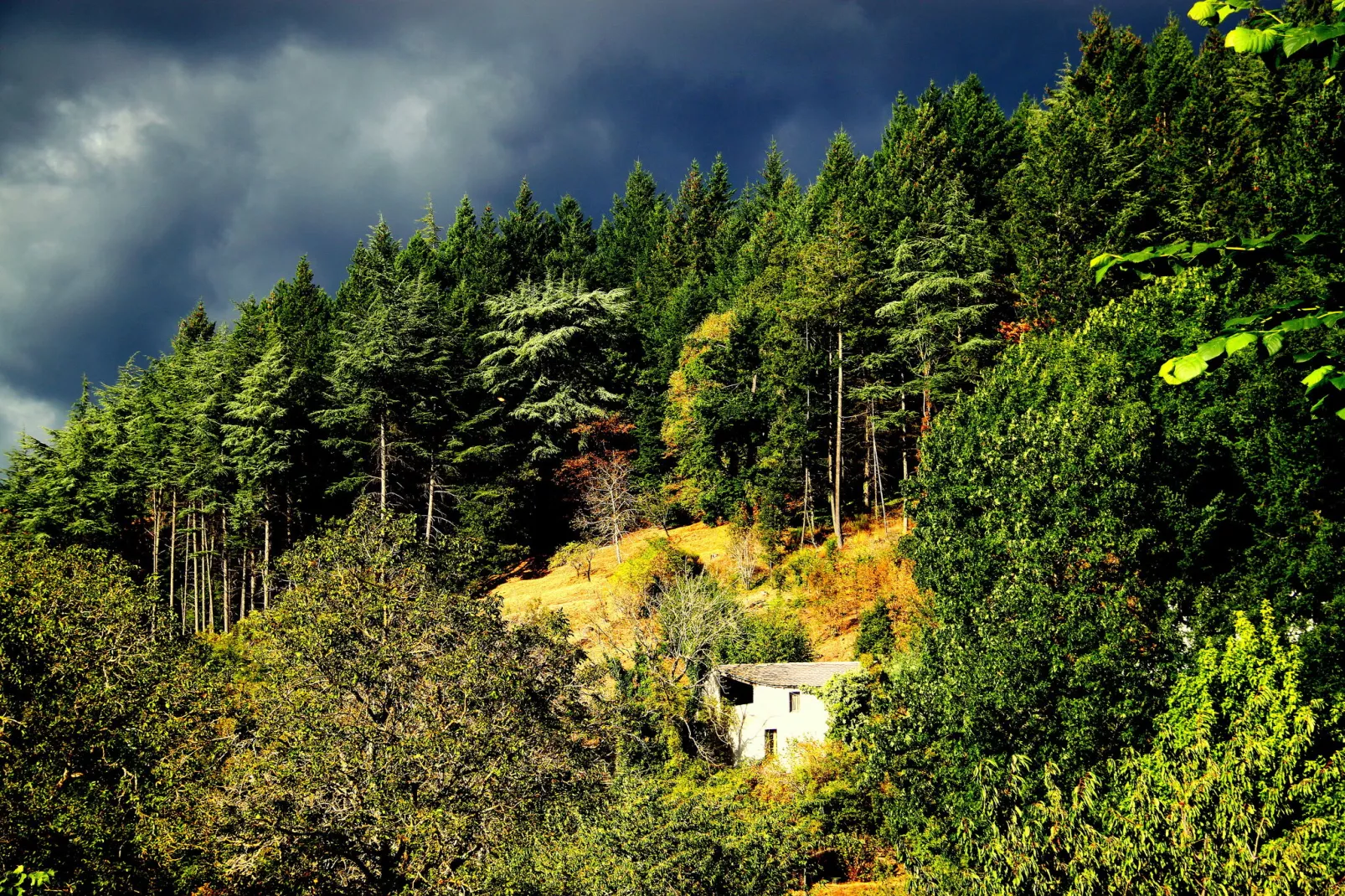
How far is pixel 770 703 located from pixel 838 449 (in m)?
15.6

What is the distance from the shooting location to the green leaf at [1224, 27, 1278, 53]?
326cm

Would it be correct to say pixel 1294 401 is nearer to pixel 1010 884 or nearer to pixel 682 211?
pixel 1010 884

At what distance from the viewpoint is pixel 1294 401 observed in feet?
57.7

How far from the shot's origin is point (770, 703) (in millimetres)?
29266

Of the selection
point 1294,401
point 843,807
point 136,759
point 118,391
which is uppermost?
point 118,391

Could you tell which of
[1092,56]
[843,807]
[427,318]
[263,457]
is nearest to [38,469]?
[263,457]

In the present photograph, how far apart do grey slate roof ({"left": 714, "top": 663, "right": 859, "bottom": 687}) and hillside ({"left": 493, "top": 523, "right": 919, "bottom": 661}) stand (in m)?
3.06

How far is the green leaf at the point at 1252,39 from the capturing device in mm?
3262

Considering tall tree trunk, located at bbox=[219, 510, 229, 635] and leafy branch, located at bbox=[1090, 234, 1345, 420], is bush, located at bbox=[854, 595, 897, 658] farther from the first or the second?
tall tree trunk, located at bbox=[219, 510, 229, 635]

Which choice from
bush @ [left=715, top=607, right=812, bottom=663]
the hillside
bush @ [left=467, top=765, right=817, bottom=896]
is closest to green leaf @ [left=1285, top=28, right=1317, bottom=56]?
bush @ [left=467, top=765, right=817, bottom=896]

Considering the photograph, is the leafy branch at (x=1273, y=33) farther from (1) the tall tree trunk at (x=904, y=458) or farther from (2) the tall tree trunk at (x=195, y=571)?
(2) the tall tree trunk at (x=195, y=571)

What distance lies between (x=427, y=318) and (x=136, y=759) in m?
36.8

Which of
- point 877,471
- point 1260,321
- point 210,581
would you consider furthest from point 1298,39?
point 210,581

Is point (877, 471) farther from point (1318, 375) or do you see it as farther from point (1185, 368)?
point (1185, 368)
